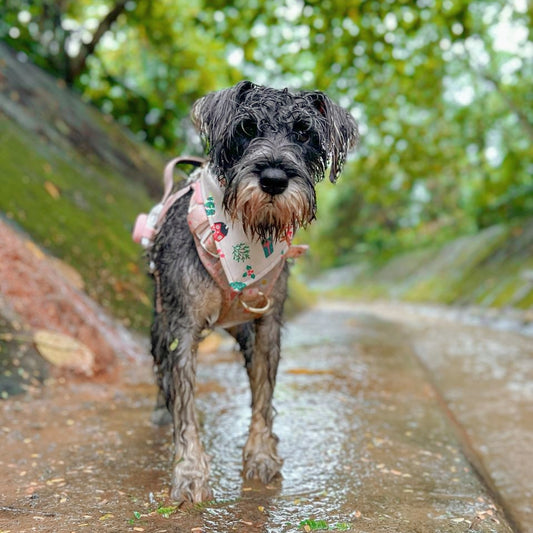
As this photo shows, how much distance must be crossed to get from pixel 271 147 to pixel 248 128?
0.20m

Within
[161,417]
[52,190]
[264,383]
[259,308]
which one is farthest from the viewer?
[52,190]

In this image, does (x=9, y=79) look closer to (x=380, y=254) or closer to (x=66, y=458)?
(x=66, y=458)

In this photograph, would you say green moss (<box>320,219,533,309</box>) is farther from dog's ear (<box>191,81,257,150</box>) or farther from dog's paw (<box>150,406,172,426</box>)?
dog's ear (<box>191,81,257,150</box>)

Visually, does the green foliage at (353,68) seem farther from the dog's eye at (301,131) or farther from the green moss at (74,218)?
the dog's eye at (301,131)

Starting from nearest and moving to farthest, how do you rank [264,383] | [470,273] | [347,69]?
[264,383] < [347,69] < [470,273]

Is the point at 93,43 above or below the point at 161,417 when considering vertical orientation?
above

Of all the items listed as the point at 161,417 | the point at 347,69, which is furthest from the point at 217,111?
the point at 347,69

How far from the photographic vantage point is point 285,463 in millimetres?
3227

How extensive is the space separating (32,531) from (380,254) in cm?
3004

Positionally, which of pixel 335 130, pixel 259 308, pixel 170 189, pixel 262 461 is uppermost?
pixel 170 189

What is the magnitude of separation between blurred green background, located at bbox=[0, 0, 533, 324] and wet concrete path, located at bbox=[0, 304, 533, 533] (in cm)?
225

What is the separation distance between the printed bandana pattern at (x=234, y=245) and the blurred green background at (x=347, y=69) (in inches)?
129

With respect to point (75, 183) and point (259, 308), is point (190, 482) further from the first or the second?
point (75, 183)

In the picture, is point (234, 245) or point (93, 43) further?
point (93, 43)
